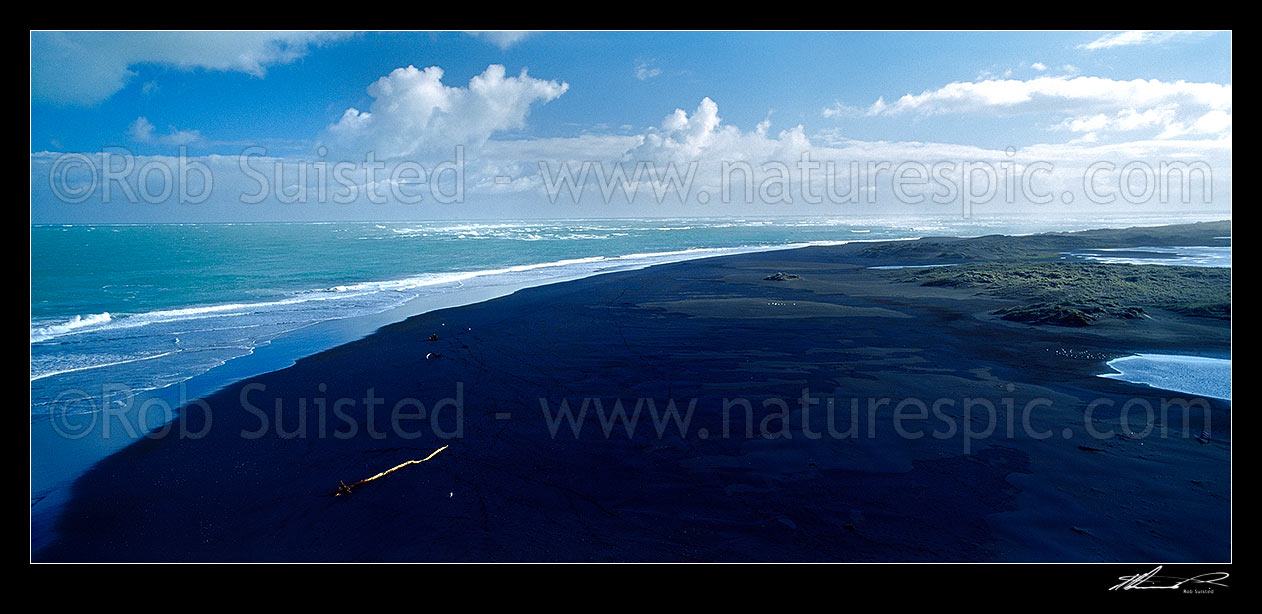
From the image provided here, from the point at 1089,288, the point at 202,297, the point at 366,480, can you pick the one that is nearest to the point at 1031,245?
the point at 1089,288

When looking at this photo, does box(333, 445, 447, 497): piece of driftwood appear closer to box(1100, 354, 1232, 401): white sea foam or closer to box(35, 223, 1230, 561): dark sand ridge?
box(35, 223, 1230, 561): dark sand ridge

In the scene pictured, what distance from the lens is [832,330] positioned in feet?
44.8

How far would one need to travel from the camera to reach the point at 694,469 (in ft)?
21.8

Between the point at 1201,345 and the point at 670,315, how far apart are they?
477 inches

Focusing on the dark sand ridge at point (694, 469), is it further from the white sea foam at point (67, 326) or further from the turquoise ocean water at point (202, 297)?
the white sea foam at point (67, 326)

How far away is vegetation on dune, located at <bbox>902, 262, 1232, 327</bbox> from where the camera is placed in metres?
14.1

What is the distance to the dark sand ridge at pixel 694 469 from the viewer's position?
5254 millimetres
